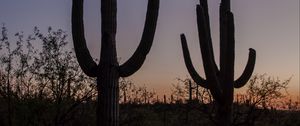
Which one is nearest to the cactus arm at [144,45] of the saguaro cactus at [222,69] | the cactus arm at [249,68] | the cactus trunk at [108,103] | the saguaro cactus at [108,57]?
the saguaro cactus at [108,57]

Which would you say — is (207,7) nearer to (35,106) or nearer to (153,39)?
(153,39)

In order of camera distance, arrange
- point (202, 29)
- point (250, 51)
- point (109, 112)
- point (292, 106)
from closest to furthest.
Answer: point (109, 112) < point (202, 29) < point (250, 51) < point (292, 106)

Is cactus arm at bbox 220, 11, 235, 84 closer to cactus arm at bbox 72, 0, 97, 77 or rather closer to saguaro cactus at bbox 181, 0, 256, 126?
saguaro cactus at bbox 181, 0, 256, 126

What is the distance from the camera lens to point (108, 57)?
26.8ft

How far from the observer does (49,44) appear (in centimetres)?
1886

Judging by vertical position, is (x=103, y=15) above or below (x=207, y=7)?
below

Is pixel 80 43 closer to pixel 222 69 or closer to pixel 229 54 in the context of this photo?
pixel 229 54

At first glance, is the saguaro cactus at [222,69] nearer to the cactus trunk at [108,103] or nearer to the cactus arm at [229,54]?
the cactus arm at [229,54]

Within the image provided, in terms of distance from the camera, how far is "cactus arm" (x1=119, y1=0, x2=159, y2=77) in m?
8.29

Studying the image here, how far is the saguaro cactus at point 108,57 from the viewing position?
26.0 feet

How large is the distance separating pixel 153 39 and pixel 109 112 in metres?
1.47

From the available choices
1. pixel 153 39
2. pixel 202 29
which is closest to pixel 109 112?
pixel 153 39

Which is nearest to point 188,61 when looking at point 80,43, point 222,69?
point 222,69

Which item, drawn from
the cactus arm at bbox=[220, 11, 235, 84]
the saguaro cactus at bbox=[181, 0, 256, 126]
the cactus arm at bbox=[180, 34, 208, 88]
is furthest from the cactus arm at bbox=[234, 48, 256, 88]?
the cactus arm at bbox=[180, 34, 208, 88]
